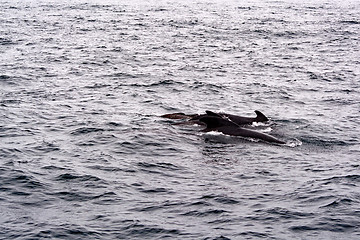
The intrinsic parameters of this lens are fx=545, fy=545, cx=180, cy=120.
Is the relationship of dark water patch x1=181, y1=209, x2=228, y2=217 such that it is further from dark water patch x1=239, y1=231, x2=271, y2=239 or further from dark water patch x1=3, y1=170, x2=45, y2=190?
dark water patch x1=3, y1=170, x2=45, y2=190

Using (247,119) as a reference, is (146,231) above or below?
above

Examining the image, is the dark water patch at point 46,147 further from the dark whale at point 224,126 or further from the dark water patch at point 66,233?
the dark water patch at point 66,233

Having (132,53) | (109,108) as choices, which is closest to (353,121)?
(109,108)

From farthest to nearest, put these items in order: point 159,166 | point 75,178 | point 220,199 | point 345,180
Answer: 1. point 159,166
2. point 345,180
3. point 75,178
4. point 220,199

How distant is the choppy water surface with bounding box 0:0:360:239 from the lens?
43.8ft

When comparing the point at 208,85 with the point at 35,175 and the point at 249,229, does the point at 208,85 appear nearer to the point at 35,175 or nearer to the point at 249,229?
the point at 35,175

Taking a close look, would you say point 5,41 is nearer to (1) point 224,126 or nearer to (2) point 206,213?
(1) point 224,126

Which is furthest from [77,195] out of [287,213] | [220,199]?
[287,213]

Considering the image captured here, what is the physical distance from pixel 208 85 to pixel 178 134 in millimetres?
10199

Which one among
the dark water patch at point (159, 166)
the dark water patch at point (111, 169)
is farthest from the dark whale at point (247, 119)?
the dark water patch at point (111, 169)

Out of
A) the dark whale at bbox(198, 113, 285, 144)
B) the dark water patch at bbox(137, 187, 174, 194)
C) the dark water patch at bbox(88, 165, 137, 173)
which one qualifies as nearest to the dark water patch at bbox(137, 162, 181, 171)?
the dark water patch at bbox(88, 165, 137, 173)

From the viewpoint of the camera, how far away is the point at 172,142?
1980 centimetres

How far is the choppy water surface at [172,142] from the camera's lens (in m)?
13.3

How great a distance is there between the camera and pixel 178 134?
20859 millimetres
